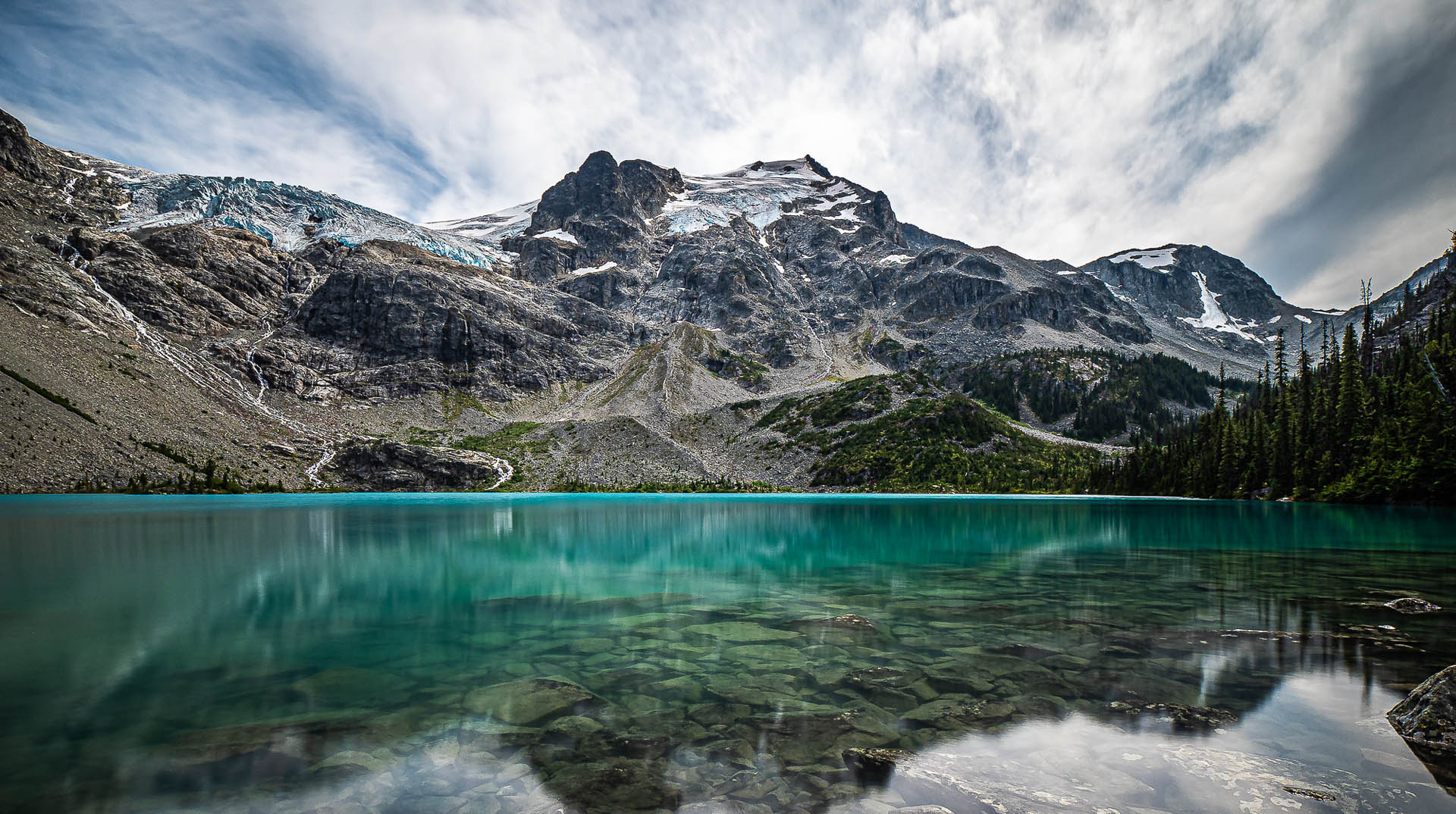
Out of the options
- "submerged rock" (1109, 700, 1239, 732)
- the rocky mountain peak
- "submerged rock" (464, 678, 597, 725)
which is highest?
the rocky mountain peak

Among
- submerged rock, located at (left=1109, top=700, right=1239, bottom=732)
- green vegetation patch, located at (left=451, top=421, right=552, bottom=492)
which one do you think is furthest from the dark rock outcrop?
submerged rock, located at (left=1109, top=700, right=1239, bottom=732)

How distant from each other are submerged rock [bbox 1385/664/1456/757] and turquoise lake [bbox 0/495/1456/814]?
34cm

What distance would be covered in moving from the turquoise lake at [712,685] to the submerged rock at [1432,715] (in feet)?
1.12

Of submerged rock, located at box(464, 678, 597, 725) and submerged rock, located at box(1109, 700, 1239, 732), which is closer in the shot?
submerged rock, located at box(1109, 700, 1239, 732)

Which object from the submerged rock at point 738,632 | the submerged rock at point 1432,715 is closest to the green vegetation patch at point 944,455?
the submerged rock at point 738,632

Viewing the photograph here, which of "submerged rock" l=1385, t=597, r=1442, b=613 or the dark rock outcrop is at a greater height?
"submerged rock" l=1385, t=597, r=1442, b=613

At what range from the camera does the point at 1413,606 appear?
1741 centimetres

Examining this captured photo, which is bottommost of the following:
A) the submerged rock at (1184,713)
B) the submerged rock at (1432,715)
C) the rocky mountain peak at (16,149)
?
the submerged rock at (1184,713)

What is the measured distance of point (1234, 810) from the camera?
279 inches

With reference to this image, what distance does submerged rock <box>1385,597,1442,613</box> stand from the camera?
17156mm

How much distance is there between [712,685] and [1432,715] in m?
11.2

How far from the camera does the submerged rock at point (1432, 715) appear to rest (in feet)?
27.9

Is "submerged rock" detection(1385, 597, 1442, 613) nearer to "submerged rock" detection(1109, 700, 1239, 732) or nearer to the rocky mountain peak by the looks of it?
"submerged rock" detection(1109, 700, 1239, 732)

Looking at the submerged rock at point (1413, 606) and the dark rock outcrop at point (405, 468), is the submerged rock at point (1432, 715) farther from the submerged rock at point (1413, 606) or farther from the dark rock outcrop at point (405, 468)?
the dark rock outcrop at point (405, 468)
